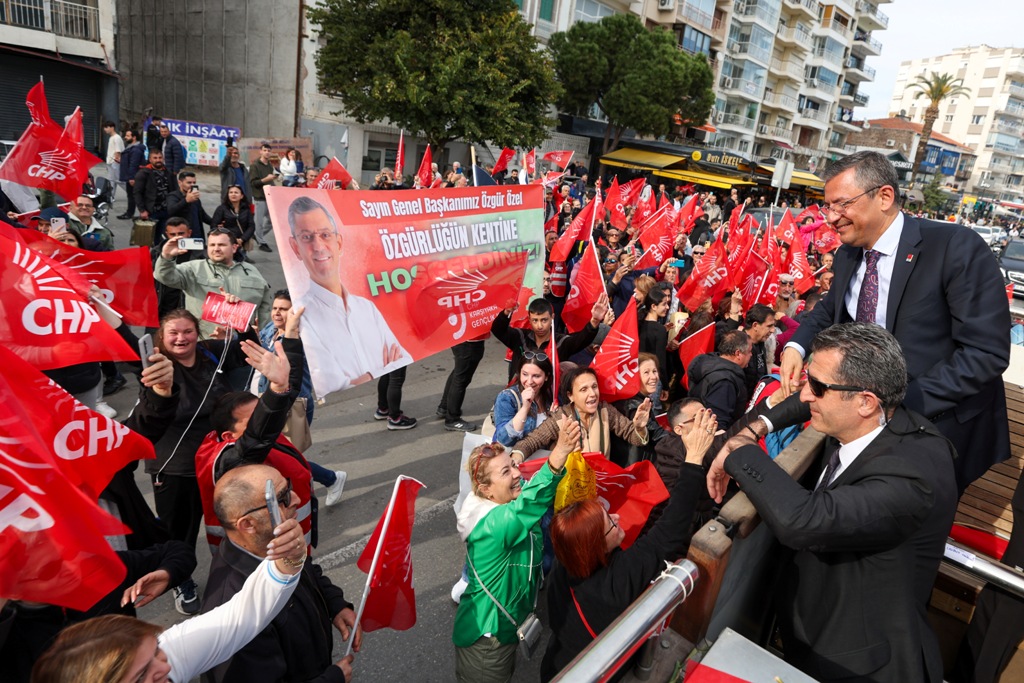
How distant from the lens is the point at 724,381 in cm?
455

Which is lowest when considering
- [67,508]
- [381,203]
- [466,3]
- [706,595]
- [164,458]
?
[164,458]

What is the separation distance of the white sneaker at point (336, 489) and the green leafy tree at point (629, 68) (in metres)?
29.3

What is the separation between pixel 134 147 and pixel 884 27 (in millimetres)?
70144

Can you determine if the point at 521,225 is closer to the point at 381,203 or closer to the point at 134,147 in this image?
the point at 381,203

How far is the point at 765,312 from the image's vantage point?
19.3 ft

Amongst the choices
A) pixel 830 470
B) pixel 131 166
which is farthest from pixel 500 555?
pixel 131 166

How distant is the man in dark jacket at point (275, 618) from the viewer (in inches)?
81.6

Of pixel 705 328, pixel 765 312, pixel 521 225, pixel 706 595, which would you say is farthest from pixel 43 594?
pixel 765 312

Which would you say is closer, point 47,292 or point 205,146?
point 47,292

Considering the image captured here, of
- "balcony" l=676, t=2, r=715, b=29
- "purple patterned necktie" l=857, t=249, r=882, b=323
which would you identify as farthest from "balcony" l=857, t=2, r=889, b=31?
"purple patterned necktie" l=857, t=249, r=882, b=323

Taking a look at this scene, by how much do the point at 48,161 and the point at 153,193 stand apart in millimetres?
3799

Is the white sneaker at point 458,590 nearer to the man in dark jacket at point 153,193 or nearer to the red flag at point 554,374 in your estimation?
the red flag at point 554,374

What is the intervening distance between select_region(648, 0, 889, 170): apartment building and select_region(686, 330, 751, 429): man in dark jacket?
38200mm

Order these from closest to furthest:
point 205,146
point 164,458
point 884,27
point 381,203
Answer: point 381,203 → point 164,458 → point 205,146 → point 884,27
